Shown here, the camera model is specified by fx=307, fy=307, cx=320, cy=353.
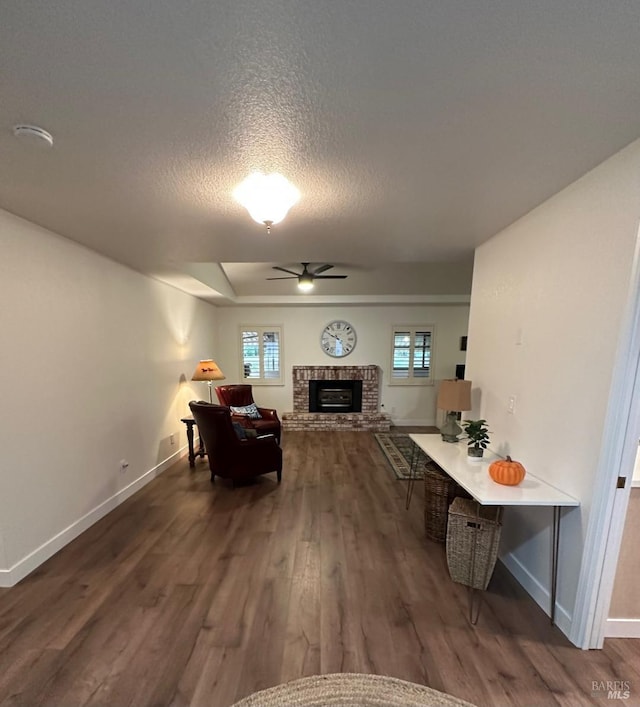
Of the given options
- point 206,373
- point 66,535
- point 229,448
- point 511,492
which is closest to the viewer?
point 511,492

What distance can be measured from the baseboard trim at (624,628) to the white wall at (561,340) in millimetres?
220

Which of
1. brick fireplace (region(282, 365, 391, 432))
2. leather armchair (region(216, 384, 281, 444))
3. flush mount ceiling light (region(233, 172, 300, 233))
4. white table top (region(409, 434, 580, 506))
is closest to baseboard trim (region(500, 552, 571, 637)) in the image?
white table top (region(409, 434, 580, 506))

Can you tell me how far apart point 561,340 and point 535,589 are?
5.11ft

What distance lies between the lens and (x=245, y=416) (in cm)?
467

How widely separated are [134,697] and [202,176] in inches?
97.1

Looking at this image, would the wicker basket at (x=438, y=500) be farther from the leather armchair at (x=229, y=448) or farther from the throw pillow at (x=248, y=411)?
the throw pillow at (x=248, y=411)

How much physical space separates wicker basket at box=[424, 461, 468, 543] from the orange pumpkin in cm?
65

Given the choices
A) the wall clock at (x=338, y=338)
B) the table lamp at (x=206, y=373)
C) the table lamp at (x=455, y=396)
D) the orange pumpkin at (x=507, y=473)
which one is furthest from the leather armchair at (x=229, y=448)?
the wall clock at (x=338, y=338)

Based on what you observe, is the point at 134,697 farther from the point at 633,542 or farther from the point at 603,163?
the point at 603,163

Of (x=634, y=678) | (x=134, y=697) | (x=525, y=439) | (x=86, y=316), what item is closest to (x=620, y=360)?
(x=525, y=439)

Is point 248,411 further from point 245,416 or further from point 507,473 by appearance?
point 507,473

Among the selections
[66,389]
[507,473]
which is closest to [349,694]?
[507,473]

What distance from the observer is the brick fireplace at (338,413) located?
5969 mm

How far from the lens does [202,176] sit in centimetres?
158
